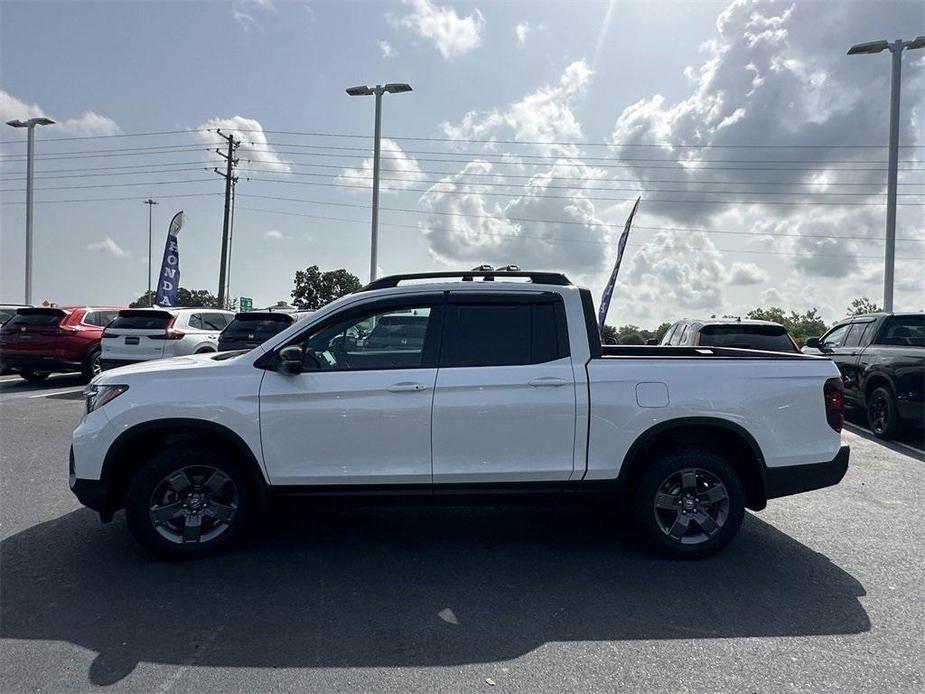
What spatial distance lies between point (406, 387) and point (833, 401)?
3.02 metres

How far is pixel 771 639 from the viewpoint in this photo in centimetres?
333

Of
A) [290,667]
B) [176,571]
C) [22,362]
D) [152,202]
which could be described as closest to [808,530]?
[290,667]

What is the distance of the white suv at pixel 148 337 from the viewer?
1226cm

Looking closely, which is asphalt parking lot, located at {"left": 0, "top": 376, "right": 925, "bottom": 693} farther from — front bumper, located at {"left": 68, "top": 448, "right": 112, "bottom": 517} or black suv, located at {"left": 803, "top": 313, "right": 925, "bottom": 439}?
black suv, located at {"left": 803, "top": 313, "right": 925, "bottom": 439}

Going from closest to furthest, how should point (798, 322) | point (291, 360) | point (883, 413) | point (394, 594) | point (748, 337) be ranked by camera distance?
point (394, 594) < point (291, 360) < point (883, 413) < point (748, 337) < point (798, 322)

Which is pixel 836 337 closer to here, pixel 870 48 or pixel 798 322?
pixel 870 48

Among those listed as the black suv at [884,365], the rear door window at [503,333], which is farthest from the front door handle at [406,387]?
the black suv at [884,365]

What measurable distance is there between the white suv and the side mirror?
9319 millimetres

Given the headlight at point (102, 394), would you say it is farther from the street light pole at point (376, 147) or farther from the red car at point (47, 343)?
the street light pole at point (376, 147)

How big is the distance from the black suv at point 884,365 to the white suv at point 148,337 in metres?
11.8

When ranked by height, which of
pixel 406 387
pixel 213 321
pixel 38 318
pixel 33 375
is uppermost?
pixel 213 321

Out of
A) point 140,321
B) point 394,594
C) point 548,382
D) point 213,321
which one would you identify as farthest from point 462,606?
point 213,321

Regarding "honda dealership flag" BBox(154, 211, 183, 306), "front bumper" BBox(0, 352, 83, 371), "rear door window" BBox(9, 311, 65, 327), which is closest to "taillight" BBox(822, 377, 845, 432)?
"front bumper" BBox(0, 352, 83, 371)

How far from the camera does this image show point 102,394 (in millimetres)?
4262
